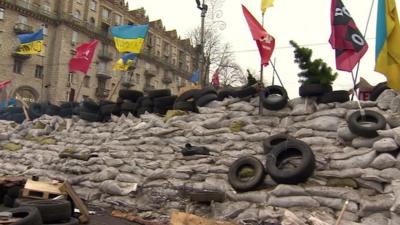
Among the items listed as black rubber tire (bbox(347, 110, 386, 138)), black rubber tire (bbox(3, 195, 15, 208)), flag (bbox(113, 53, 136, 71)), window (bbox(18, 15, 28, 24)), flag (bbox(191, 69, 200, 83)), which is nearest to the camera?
black rubber tire (bbox(347, 110, 386, 138))

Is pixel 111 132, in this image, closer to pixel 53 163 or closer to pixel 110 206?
pixel 53 163

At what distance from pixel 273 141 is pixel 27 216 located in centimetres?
542

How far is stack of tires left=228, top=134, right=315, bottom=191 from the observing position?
796cm

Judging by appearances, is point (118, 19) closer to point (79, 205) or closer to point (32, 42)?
point (32, 42)

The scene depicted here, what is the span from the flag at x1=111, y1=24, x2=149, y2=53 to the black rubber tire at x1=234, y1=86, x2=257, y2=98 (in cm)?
546

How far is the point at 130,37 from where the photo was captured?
16.0m

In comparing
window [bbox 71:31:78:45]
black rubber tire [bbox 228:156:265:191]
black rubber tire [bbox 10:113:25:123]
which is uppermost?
window [bbox 71:31:78:45]

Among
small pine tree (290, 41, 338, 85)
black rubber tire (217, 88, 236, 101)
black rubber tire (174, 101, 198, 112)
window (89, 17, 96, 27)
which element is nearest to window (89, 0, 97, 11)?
window (89, 17, 96, 27)

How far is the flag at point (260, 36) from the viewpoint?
36.4ft

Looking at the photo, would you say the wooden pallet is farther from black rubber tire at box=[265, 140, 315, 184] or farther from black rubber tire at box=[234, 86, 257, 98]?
black rubber tire at box=[234, 86, 257, 98]

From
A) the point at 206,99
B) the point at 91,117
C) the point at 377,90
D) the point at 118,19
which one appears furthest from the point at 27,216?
the point at 118,19

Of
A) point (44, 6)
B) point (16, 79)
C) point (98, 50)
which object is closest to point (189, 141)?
point (16, 79)

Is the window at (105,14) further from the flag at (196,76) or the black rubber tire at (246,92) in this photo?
the black rubber tire at (246,92)

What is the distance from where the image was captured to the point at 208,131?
1098 cm
